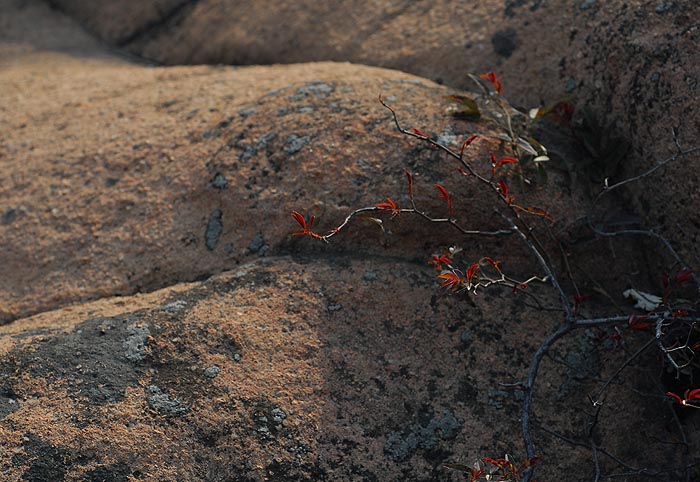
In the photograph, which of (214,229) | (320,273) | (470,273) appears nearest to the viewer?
(470,273)

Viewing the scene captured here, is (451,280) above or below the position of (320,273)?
above

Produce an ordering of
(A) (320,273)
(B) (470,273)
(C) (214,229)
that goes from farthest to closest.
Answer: (C) (214,229)
(A) (320,273)
(B) (470,273)

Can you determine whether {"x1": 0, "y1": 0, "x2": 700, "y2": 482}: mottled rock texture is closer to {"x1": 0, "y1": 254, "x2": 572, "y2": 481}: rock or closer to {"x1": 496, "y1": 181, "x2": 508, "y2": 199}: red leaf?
{"x1": 0, "y1": 254, "x2": 572, "y2": 481}: rock

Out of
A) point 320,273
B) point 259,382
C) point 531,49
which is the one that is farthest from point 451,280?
point 531,49

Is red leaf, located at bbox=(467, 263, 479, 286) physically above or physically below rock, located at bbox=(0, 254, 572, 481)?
above

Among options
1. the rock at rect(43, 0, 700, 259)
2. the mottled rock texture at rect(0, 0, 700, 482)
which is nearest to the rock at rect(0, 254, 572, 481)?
the mottled rock texture at rect(0, 0, 700, 482)

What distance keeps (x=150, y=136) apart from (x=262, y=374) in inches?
49.2

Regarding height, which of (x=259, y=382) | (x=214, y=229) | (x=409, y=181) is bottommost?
(x=259, y=382)

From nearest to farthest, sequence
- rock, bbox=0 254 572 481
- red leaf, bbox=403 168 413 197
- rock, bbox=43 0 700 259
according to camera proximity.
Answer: rock, bbox=0 254 572 481 → red leaf, bbox=403 168 413 197 → rock, bbox=43 0 700 259

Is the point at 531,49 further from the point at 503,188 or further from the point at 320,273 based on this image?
the point at 320,273

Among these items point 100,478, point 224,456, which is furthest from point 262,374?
point 100,478

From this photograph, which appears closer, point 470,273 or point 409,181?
point 470,273

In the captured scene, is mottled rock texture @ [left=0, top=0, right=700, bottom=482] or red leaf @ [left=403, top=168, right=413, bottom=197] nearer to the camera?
mottled rock texture @ [left=0, top=0, right=700, bottom=482]

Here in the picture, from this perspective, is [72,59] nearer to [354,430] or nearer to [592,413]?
[354,430]
